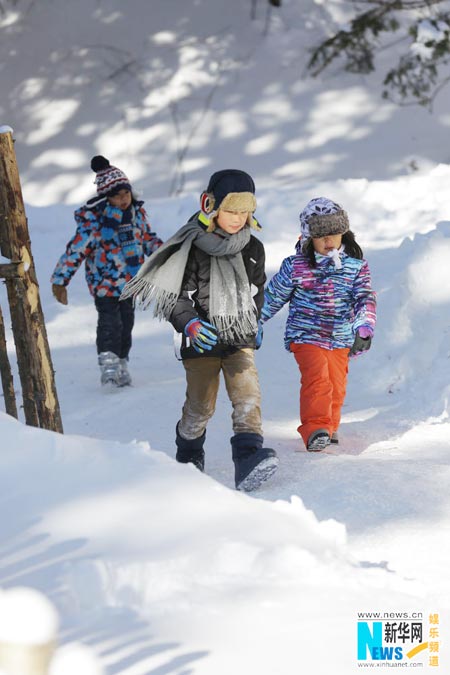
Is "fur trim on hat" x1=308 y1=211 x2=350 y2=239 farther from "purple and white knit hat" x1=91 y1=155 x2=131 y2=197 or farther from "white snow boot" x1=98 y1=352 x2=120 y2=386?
"white snow boot" x1=98 y1=352 x2=120 y2=386

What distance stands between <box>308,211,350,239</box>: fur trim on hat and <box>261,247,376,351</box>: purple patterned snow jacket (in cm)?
16

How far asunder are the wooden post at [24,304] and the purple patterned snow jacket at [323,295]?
1.31 meters

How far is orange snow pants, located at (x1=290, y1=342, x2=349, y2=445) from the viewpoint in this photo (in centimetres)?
618

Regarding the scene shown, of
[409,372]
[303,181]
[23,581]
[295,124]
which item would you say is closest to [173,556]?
[23,581]

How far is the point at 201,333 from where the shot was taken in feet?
17.3

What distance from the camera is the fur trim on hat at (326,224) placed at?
6129 millimetres

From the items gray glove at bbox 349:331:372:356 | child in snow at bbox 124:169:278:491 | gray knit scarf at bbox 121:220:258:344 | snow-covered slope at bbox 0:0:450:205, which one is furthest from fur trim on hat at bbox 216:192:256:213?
snow-covered slope at bbox 0:0:450:205

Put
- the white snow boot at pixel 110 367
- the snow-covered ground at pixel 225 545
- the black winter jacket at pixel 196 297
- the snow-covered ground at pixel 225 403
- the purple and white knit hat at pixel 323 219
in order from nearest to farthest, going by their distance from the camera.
Answer: the snow-covered ground at pixel 225 545, the snow-covered ground at pixel 225 403, the black winter jacket at pixel 196 297, the purple and white knit hat at pixel 323 219, the white snow boot at pixel 110 367

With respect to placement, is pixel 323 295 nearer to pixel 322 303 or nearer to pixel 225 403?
pixel 322 303

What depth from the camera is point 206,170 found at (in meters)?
17.5

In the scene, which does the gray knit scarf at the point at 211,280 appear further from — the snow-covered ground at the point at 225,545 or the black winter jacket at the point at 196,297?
the snow-covered ground at the point at 225,545

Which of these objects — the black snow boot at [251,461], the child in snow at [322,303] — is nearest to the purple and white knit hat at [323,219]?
the child in snow at [322,303]

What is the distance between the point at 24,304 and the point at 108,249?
7.87 ft

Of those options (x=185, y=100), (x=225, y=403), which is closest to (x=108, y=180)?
(x=225, y=403)
